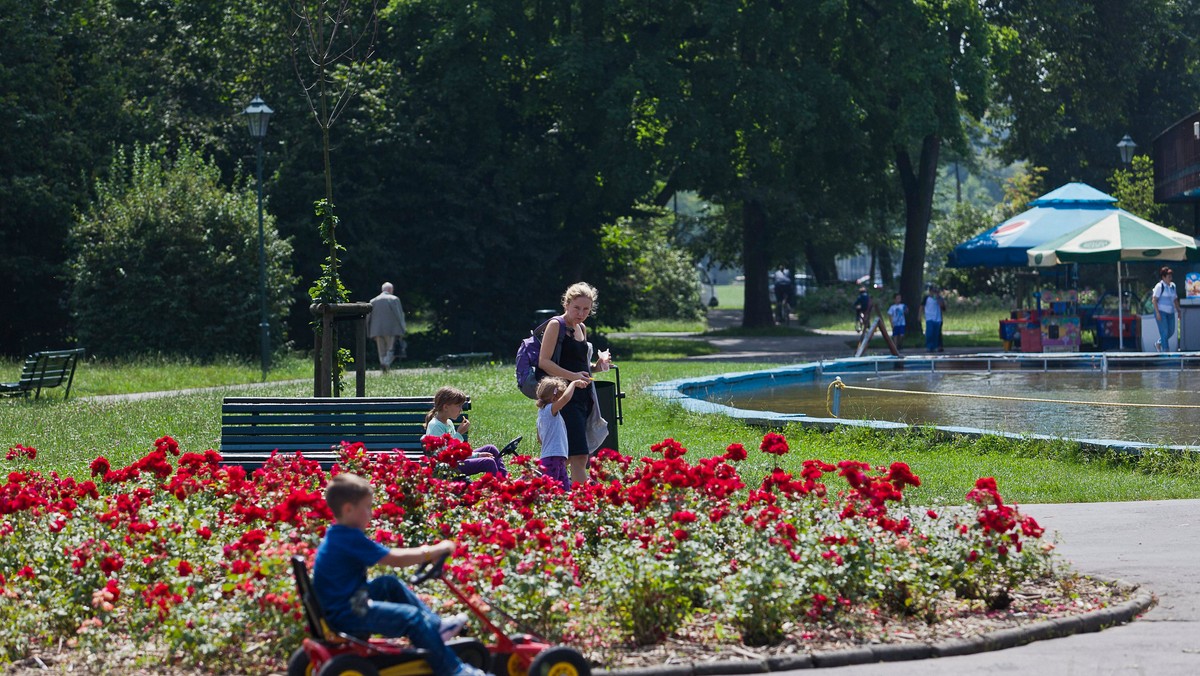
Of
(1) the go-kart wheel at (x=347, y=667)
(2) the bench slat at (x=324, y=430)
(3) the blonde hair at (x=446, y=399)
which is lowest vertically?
(1) the go-kart wheel at (x=347, y=667)

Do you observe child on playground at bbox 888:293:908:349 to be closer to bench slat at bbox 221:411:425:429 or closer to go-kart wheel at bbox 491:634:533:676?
bench slat at bbox 221:411:425:429

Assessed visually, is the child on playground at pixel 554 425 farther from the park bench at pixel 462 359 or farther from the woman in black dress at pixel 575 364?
the park bench at pixel 462 359

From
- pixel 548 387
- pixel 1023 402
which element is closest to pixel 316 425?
pixel 548 387

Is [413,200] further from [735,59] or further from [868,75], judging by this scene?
[868,75]

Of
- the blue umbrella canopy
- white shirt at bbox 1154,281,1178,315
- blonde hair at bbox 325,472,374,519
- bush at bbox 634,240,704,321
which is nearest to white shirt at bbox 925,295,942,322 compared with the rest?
the blue umbrella canopy

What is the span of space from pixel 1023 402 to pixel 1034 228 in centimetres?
1346

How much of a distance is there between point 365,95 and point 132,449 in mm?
19649

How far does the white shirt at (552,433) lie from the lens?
9.91 meters

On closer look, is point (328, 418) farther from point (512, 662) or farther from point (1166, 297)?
point (1166, 297)

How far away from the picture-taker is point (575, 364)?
10.2m

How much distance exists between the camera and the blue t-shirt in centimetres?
591

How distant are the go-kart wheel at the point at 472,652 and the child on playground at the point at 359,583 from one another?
149 mm

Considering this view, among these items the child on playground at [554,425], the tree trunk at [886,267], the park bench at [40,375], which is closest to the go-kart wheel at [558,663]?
the child on playground at [554,425]

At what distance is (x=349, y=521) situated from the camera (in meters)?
5.92
